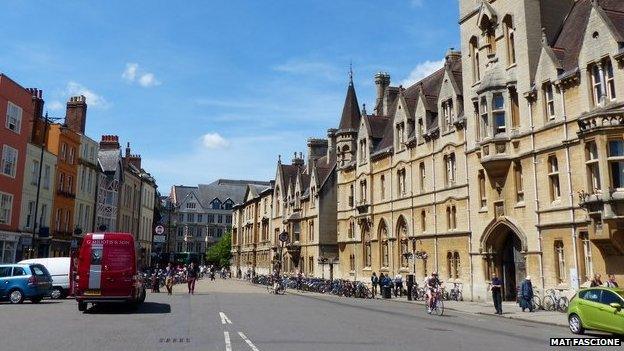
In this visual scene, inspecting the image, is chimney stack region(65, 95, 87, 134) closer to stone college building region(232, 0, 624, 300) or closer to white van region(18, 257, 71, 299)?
white van region(18, 257, 71, 299)

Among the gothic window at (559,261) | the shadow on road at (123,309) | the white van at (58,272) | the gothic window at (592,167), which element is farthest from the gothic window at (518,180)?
the white van at (58,272)

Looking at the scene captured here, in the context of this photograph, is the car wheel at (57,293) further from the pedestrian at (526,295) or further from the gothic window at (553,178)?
the gothic window at (553,178)

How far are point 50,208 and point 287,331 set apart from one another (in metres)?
33.8

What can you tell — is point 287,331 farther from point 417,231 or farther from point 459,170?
point 417,231

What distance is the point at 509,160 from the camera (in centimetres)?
2936

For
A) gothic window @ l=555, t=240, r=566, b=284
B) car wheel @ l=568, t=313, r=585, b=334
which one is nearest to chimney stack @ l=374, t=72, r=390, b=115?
gothic window @ l=555, t=240, r=566, b=284

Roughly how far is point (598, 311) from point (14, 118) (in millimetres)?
37007

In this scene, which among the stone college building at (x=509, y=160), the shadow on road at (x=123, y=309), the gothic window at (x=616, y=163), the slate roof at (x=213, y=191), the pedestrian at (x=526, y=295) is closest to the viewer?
the shadow on road at (x=123, y=309)

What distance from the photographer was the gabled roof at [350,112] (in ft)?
177

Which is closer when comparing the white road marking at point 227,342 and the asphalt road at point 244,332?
the white road marking at point 227,342

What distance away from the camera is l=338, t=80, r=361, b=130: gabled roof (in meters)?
54.0

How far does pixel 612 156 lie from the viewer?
22984mm

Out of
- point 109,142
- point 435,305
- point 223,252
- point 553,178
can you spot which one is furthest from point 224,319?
point 223,252

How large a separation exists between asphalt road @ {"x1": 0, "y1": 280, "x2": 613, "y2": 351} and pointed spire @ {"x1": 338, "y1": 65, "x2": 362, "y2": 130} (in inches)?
1377
